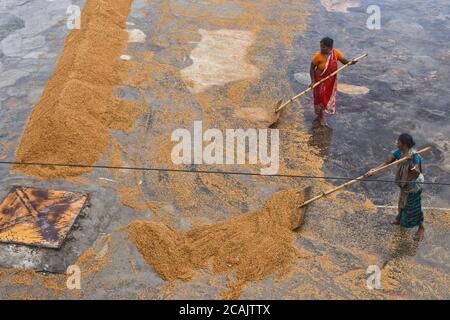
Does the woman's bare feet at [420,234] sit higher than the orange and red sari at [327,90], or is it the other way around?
the orange and red sari at [327,90]

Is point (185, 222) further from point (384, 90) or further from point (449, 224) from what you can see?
point (384, 90)

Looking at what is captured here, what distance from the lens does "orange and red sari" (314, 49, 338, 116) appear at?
26.8 ft

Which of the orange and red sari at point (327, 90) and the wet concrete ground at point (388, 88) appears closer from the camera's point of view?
the wet concrete ground at point (388, 88)

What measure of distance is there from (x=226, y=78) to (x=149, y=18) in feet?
10.5

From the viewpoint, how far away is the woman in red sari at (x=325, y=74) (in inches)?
320

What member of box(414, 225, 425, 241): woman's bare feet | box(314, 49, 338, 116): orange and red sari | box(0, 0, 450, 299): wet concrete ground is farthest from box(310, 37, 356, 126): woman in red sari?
box(414, 225, 425, 241): woman's bare feet

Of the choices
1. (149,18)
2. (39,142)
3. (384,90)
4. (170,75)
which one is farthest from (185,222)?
(149,18)

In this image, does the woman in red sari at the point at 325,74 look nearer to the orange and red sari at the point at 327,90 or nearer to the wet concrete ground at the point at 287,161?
the orange and red sari at the point at 327,90

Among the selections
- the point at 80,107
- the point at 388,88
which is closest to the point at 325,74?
the point at 388,88

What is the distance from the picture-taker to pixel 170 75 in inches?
380

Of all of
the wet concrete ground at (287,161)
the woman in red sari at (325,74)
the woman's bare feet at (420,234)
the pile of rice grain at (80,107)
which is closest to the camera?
the wet concrete ground at (287,161)

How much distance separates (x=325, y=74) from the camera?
325 inches

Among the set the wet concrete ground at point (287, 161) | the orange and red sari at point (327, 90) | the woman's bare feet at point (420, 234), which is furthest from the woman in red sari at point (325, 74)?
the woman's bare feet at point (420, 234)

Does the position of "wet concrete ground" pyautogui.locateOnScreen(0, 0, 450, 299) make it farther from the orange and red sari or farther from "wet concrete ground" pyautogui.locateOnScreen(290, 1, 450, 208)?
the orange and red sari
